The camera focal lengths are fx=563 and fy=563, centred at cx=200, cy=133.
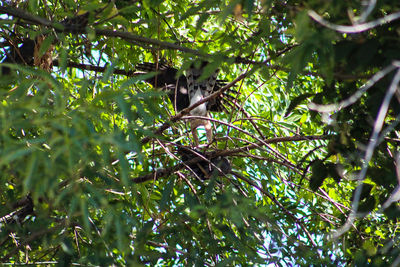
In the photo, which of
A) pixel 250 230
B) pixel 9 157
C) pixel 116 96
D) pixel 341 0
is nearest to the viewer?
pixel 9 157

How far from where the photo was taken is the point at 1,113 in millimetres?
1302

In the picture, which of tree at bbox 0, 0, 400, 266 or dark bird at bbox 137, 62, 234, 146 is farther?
dark bird at bbox 137, 62, 234, 146

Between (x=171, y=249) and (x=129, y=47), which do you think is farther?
(x=129, y=47)

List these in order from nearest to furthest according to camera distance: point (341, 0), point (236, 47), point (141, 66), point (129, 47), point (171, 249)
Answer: point (341, 0) < point (236, 47) < point (171, 249) < point (129, 47) < point (141, 66)

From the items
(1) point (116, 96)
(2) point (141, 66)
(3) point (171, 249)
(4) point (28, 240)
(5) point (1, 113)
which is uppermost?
(2) point (141, 66)

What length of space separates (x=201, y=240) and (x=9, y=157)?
3.58ft

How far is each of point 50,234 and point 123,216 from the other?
32cm

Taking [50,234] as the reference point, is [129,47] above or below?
above

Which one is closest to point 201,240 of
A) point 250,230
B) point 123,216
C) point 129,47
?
point 250,230

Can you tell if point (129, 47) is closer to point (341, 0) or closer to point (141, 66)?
point (141, 66)

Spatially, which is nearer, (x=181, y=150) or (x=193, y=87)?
(x=181, y=150)

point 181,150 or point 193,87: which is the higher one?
point 193,87

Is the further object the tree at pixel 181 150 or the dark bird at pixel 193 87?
the dark bird at pixel 193 87

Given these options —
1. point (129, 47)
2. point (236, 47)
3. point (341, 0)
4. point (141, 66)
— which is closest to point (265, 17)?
point (236, 47)
